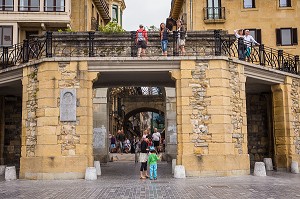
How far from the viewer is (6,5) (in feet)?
103

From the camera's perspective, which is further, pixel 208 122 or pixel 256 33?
pixel 256 33

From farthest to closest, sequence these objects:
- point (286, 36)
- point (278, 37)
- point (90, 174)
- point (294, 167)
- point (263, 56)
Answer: point (286, 36)
point (278, 37)
point (263, 56)
point (294, 167)
point (90, 174)

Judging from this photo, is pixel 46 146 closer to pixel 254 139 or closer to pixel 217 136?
pixel 217 136

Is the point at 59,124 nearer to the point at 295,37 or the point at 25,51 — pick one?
the point at 25,51

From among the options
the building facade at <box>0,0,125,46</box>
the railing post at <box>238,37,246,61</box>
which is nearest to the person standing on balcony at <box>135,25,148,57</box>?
the railing post at <box>238,37,246,61</box>

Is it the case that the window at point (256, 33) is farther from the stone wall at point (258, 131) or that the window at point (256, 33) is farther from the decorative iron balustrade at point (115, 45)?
the decorative iron balustrade at point (115, 45)

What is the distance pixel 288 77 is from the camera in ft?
68.5

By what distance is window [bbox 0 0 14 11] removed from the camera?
31.2m

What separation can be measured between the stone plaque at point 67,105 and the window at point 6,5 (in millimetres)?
16825

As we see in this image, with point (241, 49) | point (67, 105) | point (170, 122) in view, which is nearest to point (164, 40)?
point (241, 49)

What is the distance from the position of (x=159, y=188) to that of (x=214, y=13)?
21.8 m

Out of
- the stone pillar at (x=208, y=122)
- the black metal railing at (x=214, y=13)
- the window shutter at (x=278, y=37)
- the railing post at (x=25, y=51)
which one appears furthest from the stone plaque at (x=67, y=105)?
the window shutter at (x=278, y=37)

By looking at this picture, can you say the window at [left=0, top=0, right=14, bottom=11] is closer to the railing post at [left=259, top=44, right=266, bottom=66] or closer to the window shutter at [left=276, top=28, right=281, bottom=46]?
the railing post at [left=259, top=44, right=266, bottom=66]

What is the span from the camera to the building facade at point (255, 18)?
31984mm
